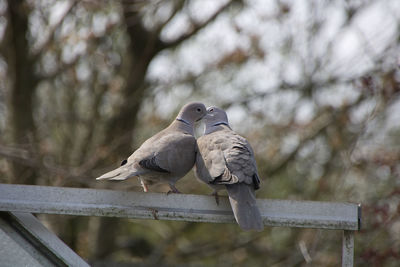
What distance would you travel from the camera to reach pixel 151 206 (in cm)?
250

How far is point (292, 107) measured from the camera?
27.1 ft

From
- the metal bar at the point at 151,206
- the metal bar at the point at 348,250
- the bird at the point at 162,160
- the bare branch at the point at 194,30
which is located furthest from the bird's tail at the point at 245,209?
the bare branch at the point at 194,30

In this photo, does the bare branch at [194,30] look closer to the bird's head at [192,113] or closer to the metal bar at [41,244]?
the bird's head at [192,113]

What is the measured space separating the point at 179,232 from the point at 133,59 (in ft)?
9.17

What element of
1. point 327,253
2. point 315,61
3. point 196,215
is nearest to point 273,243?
point 327,253

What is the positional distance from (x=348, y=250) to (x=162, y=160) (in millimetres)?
1306

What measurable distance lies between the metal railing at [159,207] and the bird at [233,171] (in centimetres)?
23

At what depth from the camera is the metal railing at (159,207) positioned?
7.86 feet

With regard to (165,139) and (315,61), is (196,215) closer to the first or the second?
(165,139)

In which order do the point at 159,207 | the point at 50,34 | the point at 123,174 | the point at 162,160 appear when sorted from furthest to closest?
1. the point at 50,34
2. the point at 162,160
3. the point at 123,174
4. the point at 159,207

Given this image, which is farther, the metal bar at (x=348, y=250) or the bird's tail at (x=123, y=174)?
the bird's tail at (x=123, y=174)

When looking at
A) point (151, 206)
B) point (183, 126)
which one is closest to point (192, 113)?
point (183, 126)

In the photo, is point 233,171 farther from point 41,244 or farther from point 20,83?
point 20,83

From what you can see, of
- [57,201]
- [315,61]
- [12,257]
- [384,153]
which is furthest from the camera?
[315,61]
